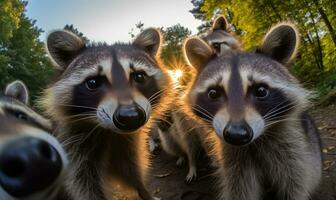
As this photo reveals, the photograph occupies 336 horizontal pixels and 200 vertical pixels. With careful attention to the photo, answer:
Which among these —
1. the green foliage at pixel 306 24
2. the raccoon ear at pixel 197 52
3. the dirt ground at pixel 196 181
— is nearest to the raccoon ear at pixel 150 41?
the raccoon ear at pixel 197 52

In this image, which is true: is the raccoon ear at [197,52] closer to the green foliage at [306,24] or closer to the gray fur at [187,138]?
the gray fur at [187,138]

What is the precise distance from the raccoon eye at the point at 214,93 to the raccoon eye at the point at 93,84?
94 cm

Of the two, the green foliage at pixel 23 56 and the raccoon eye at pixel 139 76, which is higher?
the green foliage at pixel 23 56

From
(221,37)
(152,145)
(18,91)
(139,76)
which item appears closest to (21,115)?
(18,91)

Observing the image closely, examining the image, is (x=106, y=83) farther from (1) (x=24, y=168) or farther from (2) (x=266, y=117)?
(1) (x=24, y=168)

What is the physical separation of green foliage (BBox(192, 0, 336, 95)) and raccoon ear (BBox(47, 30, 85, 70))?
11.0m

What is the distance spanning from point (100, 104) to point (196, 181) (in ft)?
6.84

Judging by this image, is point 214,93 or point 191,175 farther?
point 191,175

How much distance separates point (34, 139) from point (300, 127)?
2487 millimetres

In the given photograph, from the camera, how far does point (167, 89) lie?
406 cm

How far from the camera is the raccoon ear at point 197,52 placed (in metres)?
3.91

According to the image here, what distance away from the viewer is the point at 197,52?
13.0 ft

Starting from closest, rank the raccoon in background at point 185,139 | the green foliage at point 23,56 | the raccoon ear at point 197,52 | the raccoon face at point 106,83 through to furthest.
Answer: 1. the raccoon face at point 106,83
2. the raccoon ear at point 197,52
3. the raccoon in background at point 185,139
4. the green foliage at point 23,56

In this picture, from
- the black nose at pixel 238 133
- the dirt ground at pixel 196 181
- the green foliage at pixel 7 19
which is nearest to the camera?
the black nose at pixel 238 133
